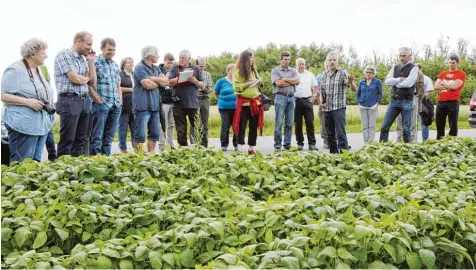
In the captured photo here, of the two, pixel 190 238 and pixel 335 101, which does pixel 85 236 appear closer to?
pixel 190 238

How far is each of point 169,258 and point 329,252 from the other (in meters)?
0.78

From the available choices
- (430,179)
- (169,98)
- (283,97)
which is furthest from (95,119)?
(430,179)

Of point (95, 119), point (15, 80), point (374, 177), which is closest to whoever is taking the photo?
point (374, 177)

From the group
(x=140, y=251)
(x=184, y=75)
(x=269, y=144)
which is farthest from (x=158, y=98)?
(x=140, y=251)

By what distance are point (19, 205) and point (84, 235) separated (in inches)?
25.2

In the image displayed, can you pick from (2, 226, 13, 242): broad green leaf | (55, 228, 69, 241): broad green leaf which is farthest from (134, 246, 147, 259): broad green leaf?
(2, 226, 13, 242): broad green leaf

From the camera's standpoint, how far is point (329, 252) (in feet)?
10.2

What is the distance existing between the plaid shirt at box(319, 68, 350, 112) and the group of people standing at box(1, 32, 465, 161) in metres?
0.02

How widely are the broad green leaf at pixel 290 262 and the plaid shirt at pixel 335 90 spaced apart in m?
8.17

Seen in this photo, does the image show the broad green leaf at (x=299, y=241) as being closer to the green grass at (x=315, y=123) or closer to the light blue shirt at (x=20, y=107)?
the light blue shirt at (x=20, y=107)

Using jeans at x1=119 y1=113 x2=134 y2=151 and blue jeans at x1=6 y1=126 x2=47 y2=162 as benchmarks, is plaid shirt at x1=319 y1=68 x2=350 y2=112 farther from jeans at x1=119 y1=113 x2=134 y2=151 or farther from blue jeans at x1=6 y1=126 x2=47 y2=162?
blue jeans at x1=6 y1=126 x2=47 y2=162

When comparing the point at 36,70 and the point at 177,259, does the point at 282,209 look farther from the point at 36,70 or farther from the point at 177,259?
the point at 36,70

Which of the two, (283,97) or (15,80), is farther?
(283,97)

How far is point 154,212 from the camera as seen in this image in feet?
13.7
